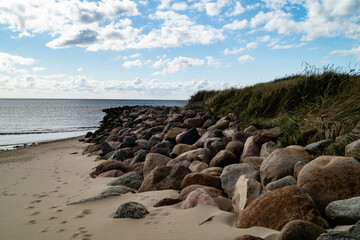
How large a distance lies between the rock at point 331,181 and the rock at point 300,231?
76cm

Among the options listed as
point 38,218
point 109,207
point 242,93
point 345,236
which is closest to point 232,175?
point 109,207

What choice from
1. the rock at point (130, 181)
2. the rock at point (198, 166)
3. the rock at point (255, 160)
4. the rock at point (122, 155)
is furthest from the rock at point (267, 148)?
the rock at point (122, 155)

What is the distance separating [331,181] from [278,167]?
82 centimetres

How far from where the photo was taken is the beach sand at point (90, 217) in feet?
8.93

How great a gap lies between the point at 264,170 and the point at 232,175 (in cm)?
53

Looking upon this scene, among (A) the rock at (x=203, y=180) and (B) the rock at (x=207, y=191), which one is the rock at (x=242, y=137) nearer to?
(A) the rock at (x=203, y=180)

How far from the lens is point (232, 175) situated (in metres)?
4.04

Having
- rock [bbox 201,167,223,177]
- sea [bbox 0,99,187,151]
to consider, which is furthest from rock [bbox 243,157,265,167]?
sea [bbox 0,99,187,151]

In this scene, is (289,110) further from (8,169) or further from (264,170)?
(8,169)

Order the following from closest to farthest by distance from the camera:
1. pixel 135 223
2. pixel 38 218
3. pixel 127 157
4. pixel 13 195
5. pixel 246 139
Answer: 1. pixel 135 223
2. pixel 38 218
3. pixel 13 195
4. pixel 246 139
5. pixel 127 157

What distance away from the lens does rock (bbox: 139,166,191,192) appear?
14.7ft

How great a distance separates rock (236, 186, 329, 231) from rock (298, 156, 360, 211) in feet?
1.03

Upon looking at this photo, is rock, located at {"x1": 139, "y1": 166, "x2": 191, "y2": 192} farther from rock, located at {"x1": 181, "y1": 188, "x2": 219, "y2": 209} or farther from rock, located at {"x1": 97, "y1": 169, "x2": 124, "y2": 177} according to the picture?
rock, located at {"x1": 97, "y1": 169, "x2": 124, "y2": 177}

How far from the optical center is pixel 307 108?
20.9 feet
